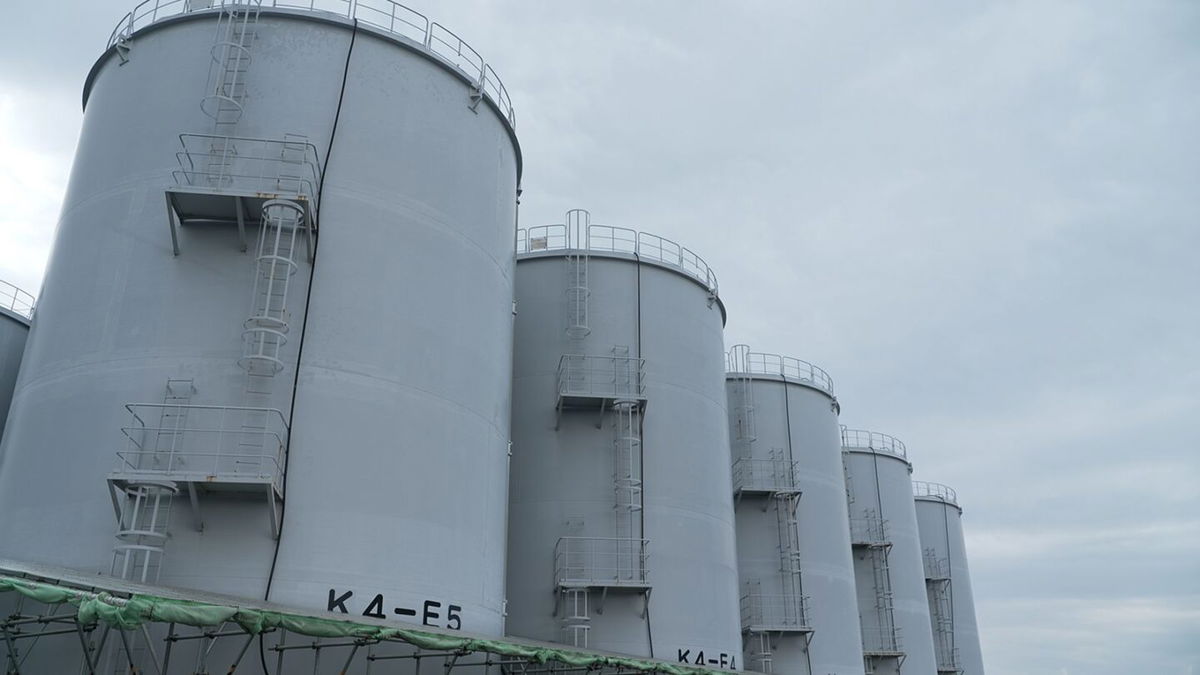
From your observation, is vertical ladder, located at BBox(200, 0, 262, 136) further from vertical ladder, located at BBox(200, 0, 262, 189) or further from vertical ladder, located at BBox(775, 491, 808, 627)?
vertical ladder, located at BBox(775, 491, 808, 627)

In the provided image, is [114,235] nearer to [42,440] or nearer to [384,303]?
[42,440]

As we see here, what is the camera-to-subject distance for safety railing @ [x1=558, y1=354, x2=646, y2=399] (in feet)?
79.6

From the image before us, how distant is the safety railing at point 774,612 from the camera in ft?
95.8

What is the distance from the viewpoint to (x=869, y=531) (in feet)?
128

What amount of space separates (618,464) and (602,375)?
243cm

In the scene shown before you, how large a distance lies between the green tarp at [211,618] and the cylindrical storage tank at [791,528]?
16156 mm

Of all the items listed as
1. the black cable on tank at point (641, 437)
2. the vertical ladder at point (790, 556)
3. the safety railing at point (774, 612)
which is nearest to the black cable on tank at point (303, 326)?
the black cable on tank at point (641, 437)

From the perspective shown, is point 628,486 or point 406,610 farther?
point 628,486

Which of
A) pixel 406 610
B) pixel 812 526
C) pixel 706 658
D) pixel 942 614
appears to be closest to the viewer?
pixel 406 610

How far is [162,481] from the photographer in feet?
46.0

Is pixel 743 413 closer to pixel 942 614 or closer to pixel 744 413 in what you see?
pixel 744 413

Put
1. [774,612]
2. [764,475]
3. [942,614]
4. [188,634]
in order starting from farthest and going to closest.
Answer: [942,614] < [764,475] < [774,612] < [188,634]

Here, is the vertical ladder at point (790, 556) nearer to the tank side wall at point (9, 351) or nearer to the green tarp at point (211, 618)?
the green tarp at point (211, 618)

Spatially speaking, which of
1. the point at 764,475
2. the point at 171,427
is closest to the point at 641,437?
the point at 764,475
